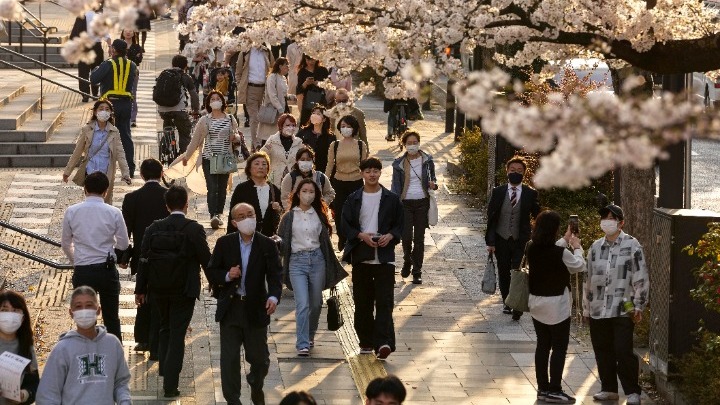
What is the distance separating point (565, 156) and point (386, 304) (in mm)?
8084

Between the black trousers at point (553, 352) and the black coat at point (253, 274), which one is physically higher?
the black coat at point (253, 274)

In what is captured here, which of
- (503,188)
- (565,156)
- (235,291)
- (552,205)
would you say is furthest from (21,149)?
(565,156)

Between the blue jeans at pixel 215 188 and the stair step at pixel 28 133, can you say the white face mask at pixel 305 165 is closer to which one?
the blue jeans at pixel 215 188

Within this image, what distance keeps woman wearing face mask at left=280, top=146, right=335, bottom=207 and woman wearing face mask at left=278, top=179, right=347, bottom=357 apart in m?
1.63

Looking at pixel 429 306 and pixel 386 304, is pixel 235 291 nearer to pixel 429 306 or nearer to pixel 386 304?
pixel 386 304

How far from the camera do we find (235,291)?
1179 cm

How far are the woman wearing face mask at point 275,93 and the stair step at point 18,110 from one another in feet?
13.6

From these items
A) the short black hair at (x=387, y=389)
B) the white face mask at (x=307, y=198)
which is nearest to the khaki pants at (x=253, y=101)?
the white face mask at (x=307, y=198)

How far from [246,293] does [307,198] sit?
6.11 ft

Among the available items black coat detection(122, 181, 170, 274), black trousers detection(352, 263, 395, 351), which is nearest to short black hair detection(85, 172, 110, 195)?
black coat detection(122, 181, 170, 274)

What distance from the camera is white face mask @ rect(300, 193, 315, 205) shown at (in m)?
13.4

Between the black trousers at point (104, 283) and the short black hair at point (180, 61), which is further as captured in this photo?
the short black hair at point (180, 61)

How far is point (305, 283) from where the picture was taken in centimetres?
1362

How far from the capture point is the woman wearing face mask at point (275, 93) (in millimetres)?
22297
